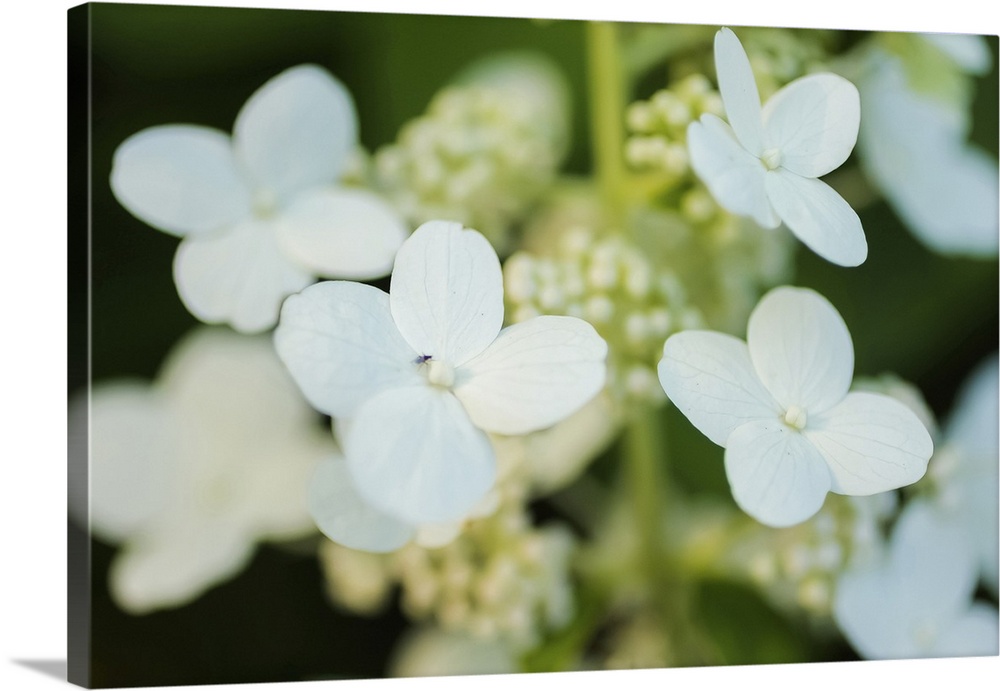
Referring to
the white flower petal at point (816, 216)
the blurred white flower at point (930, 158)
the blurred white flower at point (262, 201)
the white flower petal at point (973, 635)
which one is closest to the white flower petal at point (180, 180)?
the blurred white flower at point (262, 201)

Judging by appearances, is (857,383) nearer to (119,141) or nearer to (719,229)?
(719,229)

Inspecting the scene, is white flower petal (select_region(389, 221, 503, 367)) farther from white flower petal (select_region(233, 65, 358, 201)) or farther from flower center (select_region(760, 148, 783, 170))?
flower center (select_region(760, 148, 783, 170))

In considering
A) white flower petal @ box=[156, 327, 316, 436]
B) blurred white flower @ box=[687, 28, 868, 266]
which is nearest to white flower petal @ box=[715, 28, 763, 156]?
blurred white flower @ box=[687, 28, 868, 266]

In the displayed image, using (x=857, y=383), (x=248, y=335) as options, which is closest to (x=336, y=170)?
(x=248, y=335)

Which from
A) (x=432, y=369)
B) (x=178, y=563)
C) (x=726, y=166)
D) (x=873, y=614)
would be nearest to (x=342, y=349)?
(x=432, y=369)

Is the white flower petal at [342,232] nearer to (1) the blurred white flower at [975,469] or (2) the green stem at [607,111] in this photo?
(2) the green stem at [607,111]
